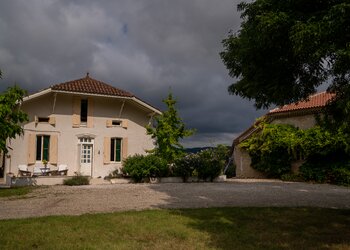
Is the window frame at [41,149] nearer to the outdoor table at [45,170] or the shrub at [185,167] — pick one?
the outdoor table at [45,170]

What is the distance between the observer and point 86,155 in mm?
22453

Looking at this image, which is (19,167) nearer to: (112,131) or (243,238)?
(112,131)

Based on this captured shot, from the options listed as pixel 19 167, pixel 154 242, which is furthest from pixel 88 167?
pixel 154 242

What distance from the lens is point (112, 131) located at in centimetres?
2323

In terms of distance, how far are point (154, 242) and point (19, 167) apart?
51.7ft

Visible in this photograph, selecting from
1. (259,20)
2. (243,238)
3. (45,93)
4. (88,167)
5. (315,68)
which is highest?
(45,93)

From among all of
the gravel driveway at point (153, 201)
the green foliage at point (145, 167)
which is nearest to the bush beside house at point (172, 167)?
the green foliage at point (145, 167)

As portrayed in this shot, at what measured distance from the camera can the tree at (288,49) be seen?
578 cm

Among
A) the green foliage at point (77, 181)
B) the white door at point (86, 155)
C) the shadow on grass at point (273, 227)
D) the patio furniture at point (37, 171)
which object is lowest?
the shadow on grass at point (273, 227)

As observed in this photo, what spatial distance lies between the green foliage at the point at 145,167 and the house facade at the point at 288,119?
24.1 feet

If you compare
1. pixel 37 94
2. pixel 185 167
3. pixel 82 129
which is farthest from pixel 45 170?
pixel 185 167

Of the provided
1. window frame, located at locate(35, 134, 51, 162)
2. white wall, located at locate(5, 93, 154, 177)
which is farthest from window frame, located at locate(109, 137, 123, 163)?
window frame, located at locate(35, 134, 51, 162)

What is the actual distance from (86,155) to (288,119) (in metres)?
12.8

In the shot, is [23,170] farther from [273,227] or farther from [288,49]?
[288,49]
